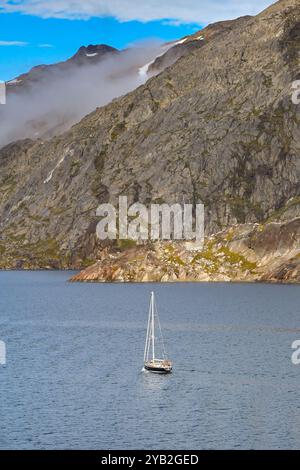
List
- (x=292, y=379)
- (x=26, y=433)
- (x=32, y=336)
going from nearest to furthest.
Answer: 1. (x=26, y=433)
2. (x=292, y=379)
3. (x=32, y=336)

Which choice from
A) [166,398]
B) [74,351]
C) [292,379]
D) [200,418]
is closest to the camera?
[200,418]

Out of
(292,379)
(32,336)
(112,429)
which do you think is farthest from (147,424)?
(32,336)

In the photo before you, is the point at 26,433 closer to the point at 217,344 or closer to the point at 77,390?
the point at 77,390

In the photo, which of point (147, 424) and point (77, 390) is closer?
point (147, 424)
